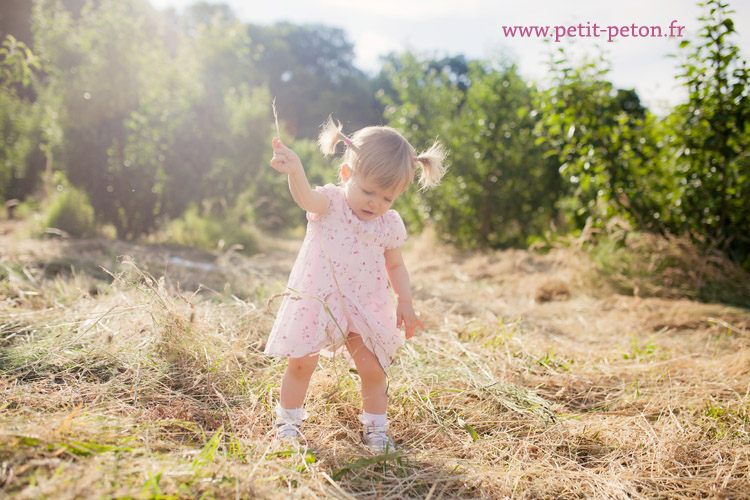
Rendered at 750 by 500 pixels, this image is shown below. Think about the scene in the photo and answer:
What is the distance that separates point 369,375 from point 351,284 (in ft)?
1.11

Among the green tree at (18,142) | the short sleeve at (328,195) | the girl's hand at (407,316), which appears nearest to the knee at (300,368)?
the girl's hand at (407,316)

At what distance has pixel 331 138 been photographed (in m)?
1.84

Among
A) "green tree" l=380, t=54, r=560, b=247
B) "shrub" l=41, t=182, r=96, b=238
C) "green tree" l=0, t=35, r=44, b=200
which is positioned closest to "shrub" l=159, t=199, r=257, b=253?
"shrub" l=41, t=182, r=96, b=238

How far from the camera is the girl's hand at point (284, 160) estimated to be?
1582 mm

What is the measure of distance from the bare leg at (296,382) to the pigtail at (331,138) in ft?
2.53

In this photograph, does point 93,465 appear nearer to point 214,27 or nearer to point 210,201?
point 210,201

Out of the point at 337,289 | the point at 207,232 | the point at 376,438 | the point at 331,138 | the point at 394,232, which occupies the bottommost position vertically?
the point at 376,438

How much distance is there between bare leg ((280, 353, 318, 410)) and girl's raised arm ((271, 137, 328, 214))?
54 cm

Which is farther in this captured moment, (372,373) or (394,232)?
(394,232)

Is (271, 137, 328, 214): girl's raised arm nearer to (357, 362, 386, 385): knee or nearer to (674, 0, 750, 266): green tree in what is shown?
(357, 362, 386, 385): knee

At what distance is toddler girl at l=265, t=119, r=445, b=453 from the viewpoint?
5.68 feet

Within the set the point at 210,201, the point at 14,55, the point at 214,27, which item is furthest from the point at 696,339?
the point at 214,27

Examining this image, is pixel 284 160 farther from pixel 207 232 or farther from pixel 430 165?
pixel 207 232

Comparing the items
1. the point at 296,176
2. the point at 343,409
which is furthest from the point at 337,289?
the point at 343,409
